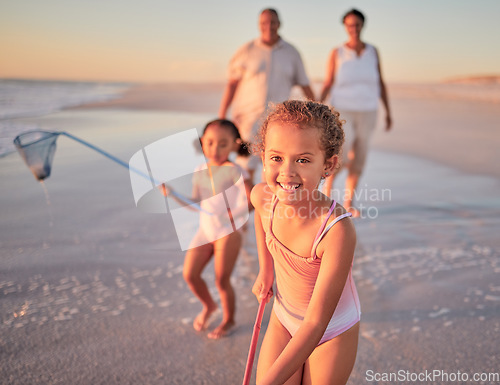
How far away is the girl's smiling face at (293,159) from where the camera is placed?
1512 millimetres

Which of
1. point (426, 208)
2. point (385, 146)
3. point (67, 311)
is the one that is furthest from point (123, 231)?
point (385, 146)

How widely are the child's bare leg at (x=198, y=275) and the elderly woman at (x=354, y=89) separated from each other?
2633mm

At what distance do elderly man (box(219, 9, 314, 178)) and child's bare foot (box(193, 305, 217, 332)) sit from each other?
1.95 m

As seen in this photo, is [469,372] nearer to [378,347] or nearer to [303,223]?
[378,347]

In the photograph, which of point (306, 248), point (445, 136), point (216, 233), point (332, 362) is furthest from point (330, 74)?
point (445, 136)

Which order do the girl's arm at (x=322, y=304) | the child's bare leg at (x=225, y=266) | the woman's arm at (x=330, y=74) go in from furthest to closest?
1. the woman's arm at (x=330, y=74)
2. the child's bare leg at (x=225, y=266)
3. the girl's arm at (x=322, y=304)

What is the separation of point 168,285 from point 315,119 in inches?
87.2

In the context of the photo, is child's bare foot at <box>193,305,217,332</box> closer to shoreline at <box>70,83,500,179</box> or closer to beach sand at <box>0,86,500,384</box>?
beach sand at <box>0,86,500,384</box>

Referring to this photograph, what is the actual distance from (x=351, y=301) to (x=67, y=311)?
2025mm

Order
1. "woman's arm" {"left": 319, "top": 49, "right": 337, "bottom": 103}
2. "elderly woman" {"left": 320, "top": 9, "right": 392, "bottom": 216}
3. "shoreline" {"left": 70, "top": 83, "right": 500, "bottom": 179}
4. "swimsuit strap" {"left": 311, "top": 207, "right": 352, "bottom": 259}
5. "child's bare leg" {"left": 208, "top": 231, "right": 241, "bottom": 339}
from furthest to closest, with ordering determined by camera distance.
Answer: "shoreline" {"left": 70, "top": 83, "right": 500, "bottom": 179}
"woman's arm" {"left": 319, "top": 49, "right": 337, "bottom": 103}
"elderly woman" {"left": 320, "top": 9, "right": 392, "bottom": 216}
"child's bare leg" {"left": 208, "top": 231, "right": 241, "bottom": 339}
"swimsuit strap" {"left": 311, "top": 207, "right": 352, "bottom": 259}

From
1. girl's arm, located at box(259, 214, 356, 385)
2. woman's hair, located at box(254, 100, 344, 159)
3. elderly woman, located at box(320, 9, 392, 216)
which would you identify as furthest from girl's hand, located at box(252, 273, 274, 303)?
elderly woman, located at box(320, 9, 392, 216)

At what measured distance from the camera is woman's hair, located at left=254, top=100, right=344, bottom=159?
4.96 feet

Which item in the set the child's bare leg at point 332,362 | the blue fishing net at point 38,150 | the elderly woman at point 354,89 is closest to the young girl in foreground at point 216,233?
the blue fishing net at point 38,150

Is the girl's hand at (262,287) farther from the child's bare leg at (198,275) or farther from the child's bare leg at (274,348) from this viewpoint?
the child's bare leg at (198,275)
